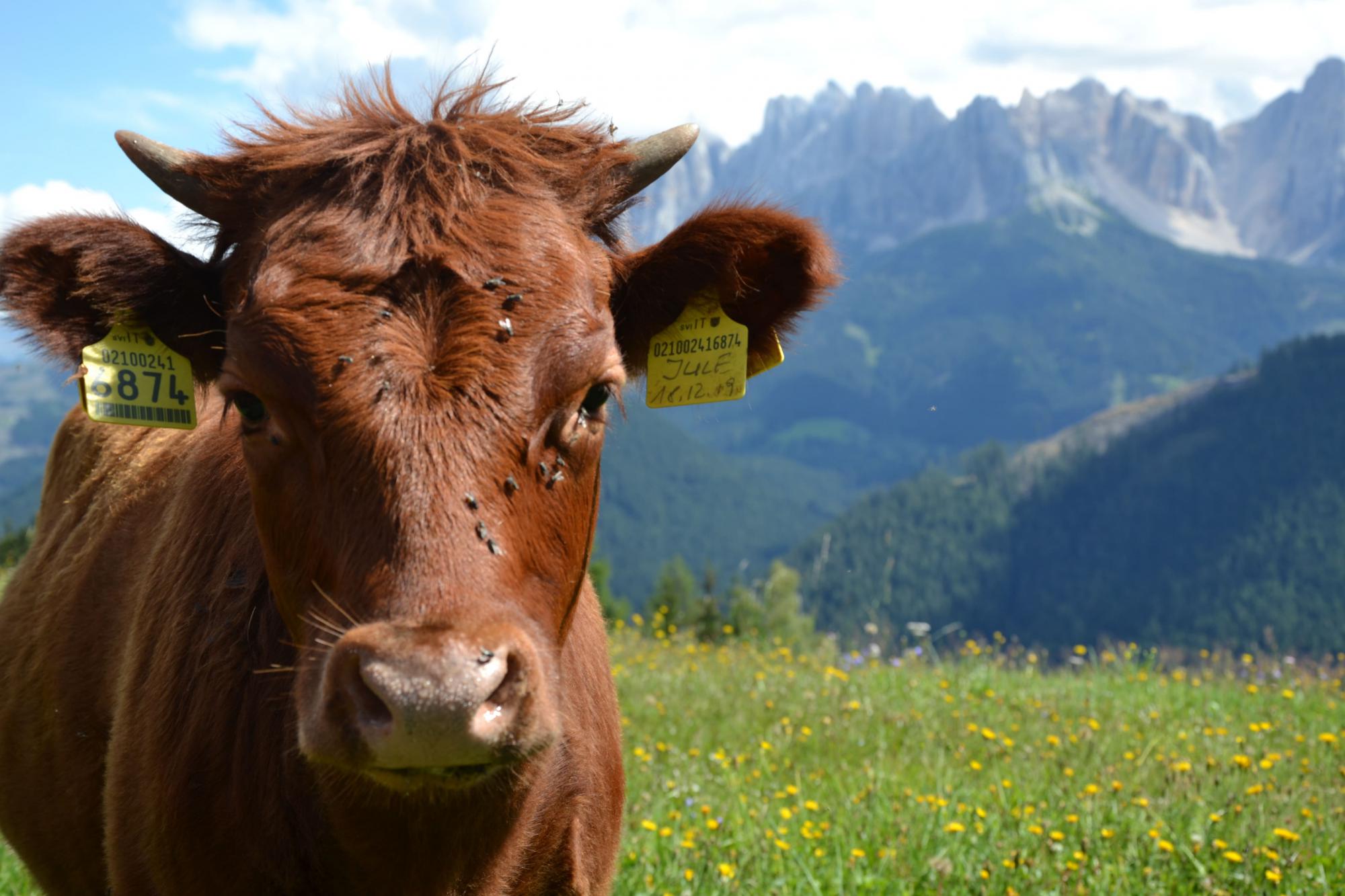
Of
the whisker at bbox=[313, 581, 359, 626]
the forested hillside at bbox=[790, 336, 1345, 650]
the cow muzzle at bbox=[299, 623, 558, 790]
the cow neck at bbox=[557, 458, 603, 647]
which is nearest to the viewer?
the cow muzzle at bbox=[299, 623, 558, 790]

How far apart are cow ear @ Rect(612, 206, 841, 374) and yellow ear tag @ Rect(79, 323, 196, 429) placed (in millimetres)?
1509

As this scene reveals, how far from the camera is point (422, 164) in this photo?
3271mm

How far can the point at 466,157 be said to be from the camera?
3.32 m

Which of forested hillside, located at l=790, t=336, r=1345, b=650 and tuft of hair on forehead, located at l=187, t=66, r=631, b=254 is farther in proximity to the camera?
forested hillside, located at l=790, t=336, r=1345, b=650

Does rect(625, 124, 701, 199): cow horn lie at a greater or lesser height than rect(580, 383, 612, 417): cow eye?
greater

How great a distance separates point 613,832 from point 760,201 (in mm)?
2335

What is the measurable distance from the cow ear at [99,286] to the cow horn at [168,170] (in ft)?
0.61

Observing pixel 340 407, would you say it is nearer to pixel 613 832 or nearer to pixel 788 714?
pixel 613 832

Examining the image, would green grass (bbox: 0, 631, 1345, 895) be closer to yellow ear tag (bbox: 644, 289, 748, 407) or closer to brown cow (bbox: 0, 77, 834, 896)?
brown cow (bbox: 0, 77, 834, 896)

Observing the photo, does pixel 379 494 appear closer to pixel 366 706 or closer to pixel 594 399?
pixel 366 706

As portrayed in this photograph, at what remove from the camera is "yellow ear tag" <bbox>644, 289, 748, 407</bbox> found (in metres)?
3.93

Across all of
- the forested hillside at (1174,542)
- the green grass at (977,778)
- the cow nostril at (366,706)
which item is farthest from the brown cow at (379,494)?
the forested hillside at (1174,542)

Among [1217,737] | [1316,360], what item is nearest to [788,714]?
[1217,737]

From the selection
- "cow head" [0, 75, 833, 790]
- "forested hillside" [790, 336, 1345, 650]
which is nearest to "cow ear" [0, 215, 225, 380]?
"cow head" [0, 75, 833, 790]
